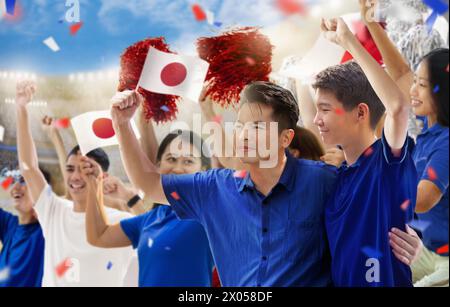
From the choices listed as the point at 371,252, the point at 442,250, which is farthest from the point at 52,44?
the point at 442,250

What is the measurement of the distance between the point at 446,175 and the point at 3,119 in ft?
4.03

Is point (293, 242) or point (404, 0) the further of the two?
point (404, 0)

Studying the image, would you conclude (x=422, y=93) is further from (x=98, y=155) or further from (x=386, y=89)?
(x=98, y=155)

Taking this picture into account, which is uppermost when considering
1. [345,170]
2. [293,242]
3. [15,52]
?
[15,52]

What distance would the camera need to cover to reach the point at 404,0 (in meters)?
1.63

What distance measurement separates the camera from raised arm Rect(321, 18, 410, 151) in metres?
1.36

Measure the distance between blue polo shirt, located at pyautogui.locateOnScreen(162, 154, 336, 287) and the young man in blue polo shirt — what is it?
39 millimetres

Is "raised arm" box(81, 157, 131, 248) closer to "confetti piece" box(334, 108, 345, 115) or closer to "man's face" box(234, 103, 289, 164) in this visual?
"man's face" box(234, 103, 289, 164)

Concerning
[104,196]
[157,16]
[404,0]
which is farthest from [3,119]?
[404,0]

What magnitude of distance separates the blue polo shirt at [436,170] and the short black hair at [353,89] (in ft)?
0.78

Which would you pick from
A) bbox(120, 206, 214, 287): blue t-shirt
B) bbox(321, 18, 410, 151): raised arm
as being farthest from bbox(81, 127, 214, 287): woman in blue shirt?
bbox(321, 18, 410, 151): raised arm

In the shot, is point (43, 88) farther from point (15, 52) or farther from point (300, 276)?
point (300, 276)

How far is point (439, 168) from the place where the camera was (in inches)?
65.9
